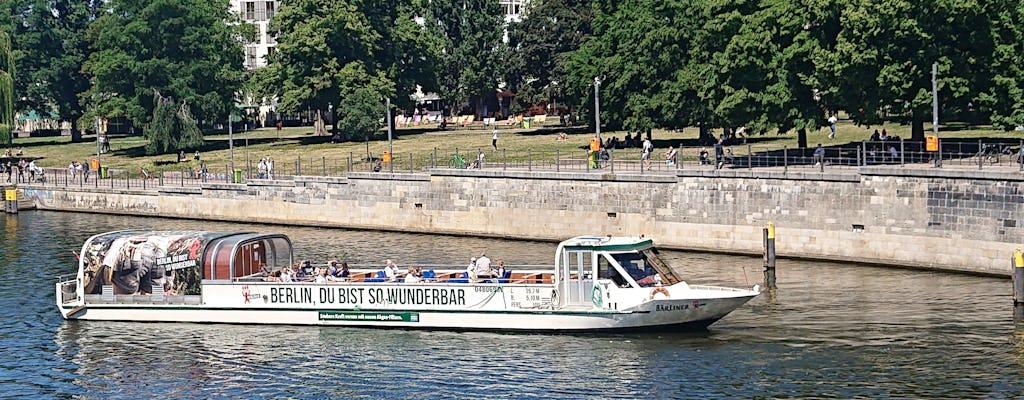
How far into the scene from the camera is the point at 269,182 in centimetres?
8194

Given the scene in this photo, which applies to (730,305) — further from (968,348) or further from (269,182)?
(269,182)

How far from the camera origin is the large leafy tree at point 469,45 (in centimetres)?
13188

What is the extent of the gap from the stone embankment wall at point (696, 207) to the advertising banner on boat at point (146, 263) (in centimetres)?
2421

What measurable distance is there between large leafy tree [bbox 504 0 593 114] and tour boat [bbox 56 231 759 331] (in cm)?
6991

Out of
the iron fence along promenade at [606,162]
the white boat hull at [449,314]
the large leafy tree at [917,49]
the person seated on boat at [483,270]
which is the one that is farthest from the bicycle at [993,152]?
the person seated on boat at [483,270]

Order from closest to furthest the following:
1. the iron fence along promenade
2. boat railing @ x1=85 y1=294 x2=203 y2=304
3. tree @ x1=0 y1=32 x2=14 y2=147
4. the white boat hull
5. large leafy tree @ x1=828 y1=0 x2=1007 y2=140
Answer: the white boat hull → boat railing @ x1=85 y1=294 x2=203 y2=304 → the iron fence along promenade → large leafy tree @ x1=828 y1=0 x2=1007 y2=140 → tree @ x1=0 y1=32 x2=14 y2=147

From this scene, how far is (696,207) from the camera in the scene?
2496 inches

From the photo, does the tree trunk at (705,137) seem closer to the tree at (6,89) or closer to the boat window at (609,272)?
the boat window at (609,272)

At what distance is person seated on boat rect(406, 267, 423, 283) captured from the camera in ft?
148

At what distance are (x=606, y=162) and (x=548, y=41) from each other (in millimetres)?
49509

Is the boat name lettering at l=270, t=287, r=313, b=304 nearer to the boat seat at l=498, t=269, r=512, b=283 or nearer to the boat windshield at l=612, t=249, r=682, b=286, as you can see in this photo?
the boat seat at l=498, t=269, r=512, b=283

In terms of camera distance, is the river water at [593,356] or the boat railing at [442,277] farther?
the boat railing at [442,277]

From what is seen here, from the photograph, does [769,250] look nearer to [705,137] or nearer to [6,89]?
[705,137]

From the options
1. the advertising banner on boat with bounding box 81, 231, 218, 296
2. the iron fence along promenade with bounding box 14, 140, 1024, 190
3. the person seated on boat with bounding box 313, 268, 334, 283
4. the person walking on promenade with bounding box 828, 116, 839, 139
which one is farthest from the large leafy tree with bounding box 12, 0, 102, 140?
the person seated on boat with bounding box 313, 268, 334, 283
